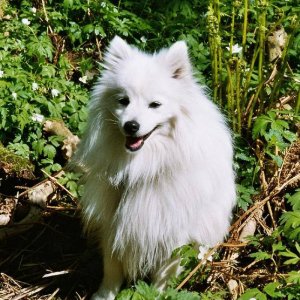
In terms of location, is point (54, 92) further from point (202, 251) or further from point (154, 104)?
point (202, 251)

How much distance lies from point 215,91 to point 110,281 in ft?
5.31

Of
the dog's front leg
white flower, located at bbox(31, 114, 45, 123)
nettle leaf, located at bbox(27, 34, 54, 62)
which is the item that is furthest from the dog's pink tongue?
nettle leaf, located at bbox(27, 34, 54, 62)

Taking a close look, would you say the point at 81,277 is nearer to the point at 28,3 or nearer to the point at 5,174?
the point at 5,174

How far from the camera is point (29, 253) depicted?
3963 millimetres

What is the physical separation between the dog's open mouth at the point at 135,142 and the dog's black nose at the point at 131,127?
86mm

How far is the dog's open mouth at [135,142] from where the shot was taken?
2848 millimetres

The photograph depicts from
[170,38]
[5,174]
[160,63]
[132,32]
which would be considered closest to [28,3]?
[132,32]

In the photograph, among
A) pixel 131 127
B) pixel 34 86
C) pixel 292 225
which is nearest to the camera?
pixel 131 127

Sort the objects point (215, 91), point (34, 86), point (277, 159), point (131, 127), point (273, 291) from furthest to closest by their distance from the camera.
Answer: point (34, 86) < point (215, 91) < point (277, 159) < point (273, 291) < point (131, 127)

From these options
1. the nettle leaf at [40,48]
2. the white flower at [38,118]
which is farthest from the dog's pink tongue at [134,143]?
the nettle leaf at [40,48]

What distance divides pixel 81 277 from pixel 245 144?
1561 millimetres

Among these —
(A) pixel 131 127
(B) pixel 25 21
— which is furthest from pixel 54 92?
(A) pixel 131 127

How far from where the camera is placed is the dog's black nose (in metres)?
2.74

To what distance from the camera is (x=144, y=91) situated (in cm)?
281
